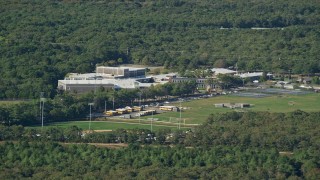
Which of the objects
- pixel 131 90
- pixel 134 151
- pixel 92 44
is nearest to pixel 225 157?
pixel 134 151

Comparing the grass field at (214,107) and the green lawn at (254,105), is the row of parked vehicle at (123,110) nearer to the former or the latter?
the grass field at (214,107)

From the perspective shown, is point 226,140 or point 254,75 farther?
point 254,75

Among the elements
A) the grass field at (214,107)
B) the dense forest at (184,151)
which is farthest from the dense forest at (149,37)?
the dense forest at (184,151)

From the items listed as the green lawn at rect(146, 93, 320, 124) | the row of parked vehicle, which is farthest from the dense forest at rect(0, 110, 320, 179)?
the row of parked vehicle

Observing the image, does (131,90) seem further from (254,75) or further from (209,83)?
(254,75)

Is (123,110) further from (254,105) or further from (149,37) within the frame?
(149,37)
